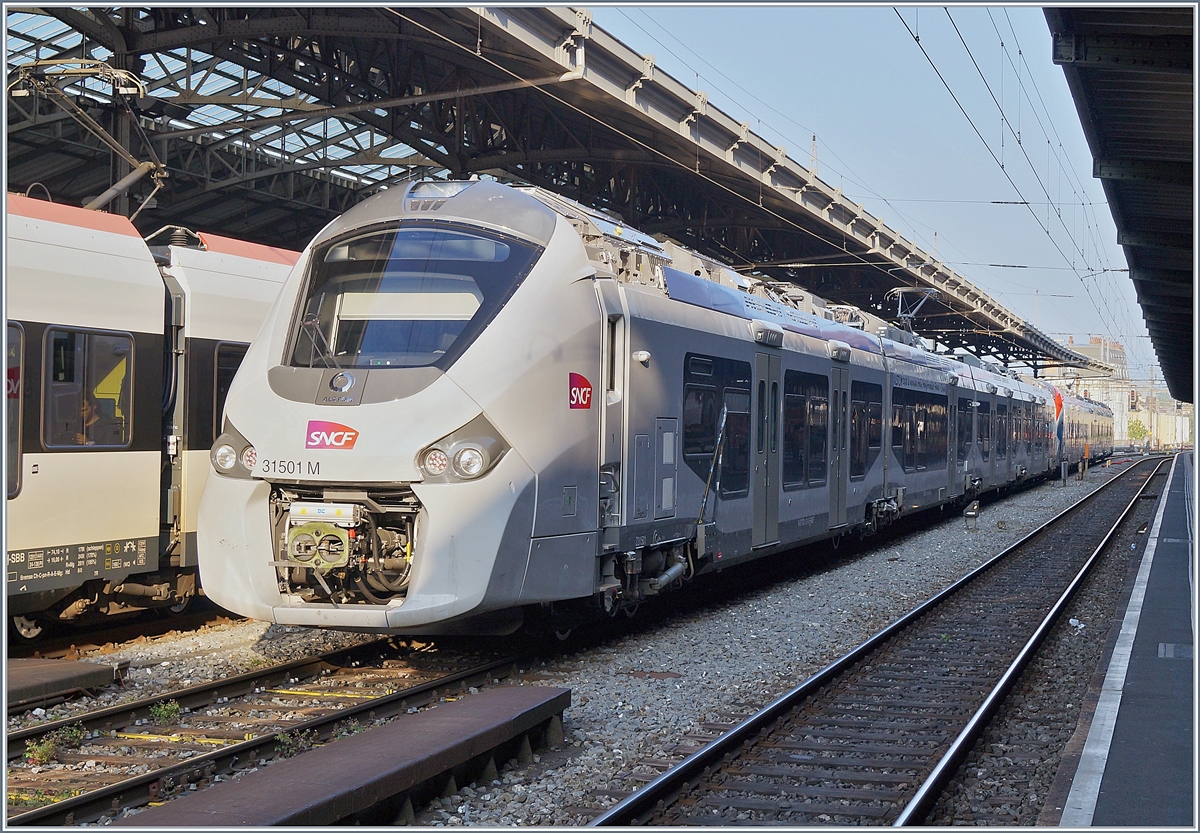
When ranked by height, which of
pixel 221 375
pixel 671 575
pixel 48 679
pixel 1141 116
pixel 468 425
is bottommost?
pixel 48 679

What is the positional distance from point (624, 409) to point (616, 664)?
76.9 inches

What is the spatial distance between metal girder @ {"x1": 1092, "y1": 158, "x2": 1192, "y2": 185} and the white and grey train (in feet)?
20.9

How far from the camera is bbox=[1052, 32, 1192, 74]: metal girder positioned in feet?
32.8

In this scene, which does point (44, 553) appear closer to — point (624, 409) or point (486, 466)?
point (486, 466)

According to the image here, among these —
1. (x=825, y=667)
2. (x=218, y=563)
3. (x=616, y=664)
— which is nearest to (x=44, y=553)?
(x=218, y=563)

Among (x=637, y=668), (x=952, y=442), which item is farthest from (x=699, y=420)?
(x=952, y=442)

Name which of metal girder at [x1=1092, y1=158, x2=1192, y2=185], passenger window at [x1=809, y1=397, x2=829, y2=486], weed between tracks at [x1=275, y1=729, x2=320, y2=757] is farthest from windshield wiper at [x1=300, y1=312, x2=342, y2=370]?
metal girder at [x1=1092, y1=158, x2=1192, y2=185]

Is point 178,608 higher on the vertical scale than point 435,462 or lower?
lower

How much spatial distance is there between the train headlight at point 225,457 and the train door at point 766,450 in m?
5.58

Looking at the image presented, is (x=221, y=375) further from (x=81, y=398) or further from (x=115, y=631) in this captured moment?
(x=115, y=631)

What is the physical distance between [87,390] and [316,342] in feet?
7.27

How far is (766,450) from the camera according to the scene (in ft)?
39.6

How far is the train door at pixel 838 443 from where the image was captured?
569 inches

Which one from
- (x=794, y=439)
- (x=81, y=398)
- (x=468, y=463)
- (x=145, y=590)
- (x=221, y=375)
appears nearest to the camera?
(x=468, y=463)
